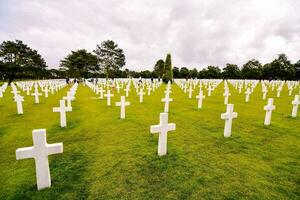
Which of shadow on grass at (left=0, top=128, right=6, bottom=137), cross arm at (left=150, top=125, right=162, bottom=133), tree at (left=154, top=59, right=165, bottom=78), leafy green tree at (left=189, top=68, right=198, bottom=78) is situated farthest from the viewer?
leafy green tree at (left=189, top=68, right=198, bottom=78)

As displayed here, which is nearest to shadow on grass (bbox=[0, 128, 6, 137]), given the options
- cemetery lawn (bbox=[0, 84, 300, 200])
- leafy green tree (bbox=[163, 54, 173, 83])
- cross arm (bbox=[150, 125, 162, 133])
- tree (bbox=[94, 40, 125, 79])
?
cemetery lawn (bbox=[0, 84, 300, 200])

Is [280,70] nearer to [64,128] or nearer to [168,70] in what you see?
[168,70]

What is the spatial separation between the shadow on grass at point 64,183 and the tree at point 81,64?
56578 millimetres

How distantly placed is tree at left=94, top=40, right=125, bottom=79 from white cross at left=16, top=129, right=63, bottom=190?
55.2 meters

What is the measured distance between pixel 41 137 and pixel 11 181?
119 cm

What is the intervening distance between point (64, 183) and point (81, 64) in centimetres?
5812

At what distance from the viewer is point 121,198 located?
2.87 metres

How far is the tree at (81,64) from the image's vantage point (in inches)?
2245

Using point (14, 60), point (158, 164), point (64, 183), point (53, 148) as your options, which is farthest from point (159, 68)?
point (53, 148)

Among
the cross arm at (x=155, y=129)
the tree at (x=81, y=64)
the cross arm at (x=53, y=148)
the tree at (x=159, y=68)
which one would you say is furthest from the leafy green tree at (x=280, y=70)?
the cross arm at (x=53, y=148)

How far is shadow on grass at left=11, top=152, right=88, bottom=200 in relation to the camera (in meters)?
2.94

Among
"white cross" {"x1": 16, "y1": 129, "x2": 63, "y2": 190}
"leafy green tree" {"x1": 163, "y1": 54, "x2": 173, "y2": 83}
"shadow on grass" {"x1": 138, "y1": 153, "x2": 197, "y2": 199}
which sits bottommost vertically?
"shadow on grass" {"x1": 138, "y1": 153, "x2": 197, "y2": 199}

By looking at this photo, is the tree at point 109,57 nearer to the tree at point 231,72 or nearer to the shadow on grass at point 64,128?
the tree at point 231,72

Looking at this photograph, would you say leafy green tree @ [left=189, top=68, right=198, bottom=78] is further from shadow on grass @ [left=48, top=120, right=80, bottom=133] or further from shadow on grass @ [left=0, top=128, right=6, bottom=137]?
shadow on grass @ [left=0, top=128, right=6, bottom=137]
